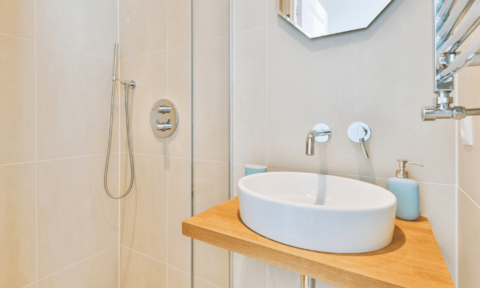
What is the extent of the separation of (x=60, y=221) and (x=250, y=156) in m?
1.07

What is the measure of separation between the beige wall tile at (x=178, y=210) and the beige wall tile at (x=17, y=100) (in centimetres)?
67

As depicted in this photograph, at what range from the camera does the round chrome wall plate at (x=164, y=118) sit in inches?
49.2

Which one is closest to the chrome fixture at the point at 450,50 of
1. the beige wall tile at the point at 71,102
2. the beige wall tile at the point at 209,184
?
the beige wall tile at the point at 209,184

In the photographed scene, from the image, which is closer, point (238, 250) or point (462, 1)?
point (462, 1)

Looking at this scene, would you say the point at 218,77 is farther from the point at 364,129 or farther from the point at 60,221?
the point at 60,221

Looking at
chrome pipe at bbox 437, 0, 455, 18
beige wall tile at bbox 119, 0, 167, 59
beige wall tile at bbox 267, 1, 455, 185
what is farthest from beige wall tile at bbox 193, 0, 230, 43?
chrome pipe at bbox 437, 0, 455, 18

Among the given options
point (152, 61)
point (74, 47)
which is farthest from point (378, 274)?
point (74, 47)

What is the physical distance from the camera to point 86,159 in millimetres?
1320

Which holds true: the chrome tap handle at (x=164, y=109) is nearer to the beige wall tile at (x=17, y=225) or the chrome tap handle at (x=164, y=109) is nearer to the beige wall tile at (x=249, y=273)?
the beige wall tile at (x=17, y=225)

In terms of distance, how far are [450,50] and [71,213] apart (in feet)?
5.47

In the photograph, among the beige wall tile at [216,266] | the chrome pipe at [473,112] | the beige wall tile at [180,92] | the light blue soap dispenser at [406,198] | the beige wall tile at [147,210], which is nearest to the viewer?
the chrome pipe at [473,112]

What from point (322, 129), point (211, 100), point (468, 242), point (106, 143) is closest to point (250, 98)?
point (211, 100)

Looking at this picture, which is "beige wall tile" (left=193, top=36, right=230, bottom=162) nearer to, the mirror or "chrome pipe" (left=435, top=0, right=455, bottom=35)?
the mirror

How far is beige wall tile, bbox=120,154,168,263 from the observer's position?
4.32 ft
